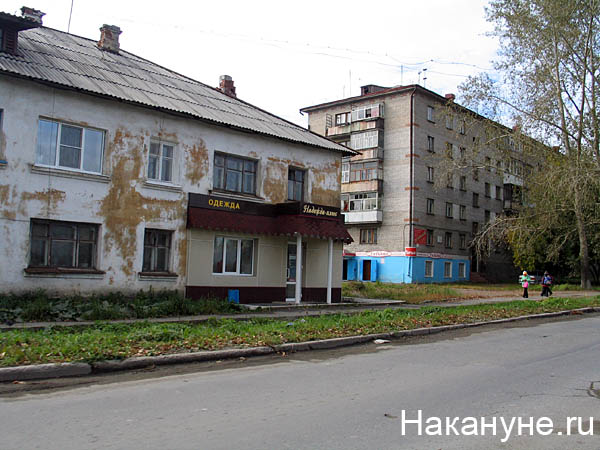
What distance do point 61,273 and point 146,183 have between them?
3641 mm

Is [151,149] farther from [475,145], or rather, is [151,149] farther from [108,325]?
[475,145]

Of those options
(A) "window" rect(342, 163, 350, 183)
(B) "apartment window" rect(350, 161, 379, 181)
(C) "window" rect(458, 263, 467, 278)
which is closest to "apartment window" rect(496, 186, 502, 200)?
(C) "window" rect(458, 263, 467, 278)

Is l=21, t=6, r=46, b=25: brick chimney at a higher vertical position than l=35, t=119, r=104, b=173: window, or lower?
higher

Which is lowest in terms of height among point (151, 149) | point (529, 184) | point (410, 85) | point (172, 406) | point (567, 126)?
point (172, 406)

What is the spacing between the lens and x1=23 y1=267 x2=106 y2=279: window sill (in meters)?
14.5

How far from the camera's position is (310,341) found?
10.7 metres

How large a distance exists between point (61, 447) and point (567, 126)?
36.6 m

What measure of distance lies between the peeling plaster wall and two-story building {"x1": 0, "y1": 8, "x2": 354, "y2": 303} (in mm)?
32

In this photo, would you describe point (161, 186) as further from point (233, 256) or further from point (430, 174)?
point (430, 174)

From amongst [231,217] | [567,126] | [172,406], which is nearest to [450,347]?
[172,406]

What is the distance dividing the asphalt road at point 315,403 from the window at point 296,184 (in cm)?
1180

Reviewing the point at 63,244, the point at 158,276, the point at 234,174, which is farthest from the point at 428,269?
the point at 63,244

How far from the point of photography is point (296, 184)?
2147 centimetres

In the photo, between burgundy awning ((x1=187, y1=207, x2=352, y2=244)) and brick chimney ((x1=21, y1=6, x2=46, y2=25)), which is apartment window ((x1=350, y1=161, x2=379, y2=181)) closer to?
burgundy awning ((x1=187, y1=207, x2=352, y2=244))
